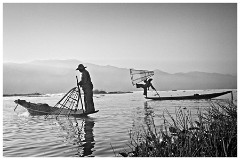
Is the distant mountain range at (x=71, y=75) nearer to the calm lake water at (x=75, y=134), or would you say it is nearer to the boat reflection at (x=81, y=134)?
the calm lake water at (x=75, y=134)

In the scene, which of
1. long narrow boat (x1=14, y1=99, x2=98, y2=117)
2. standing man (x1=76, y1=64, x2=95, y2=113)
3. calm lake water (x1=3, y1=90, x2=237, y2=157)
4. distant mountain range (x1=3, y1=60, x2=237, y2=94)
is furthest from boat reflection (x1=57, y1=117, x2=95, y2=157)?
distant mountain range (x1=3, y1=60, x2=237, y2=94)

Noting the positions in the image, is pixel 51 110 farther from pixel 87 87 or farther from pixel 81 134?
pixel 81 134

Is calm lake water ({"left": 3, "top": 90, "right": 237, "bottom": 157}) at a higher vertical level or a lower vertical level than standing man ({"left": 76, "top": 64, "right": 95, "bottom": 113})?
lower

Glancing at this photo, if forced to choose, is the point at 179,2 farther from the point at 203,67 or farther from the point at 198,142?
the point at 198,142

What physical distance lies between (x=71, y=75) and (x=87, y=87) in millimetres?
706

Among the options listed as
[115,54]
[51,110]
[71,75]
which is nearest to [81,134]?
[71,75]

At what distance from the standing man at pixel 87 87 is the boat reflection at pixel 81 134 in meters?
0.30

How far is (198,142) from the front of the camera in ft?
8.57

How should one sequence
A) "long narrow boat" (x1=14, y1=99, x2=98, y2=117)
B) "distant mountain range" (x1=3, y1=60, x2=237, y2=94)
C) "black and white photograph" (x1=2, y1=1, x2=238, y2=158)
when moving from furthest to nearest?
"long narrow boat" (x1=14, y1=99, x2=98, y2=117) → "distant mountain range" (x1=3, y1=60, x2=237, y2=94) → "black and white photograph" (x1=2, y1=1, x2=238, y2=158)

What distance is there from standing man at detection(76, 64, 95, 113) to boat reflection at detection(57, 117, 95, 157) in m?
0.30

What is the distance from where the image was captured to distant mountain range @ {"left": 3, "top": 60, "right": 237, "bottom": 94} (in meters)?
4.48

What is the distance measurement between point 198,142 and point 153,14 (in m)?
2.36

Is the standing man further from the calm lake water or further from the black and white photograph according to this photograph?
the calm lake water

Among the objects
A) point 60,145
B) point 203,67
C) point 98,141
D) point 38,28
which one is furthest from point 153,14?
point 60,145
